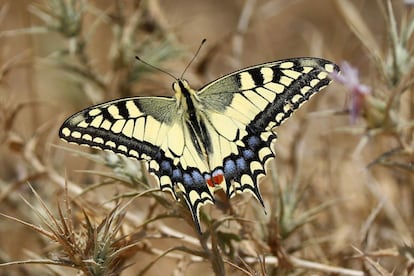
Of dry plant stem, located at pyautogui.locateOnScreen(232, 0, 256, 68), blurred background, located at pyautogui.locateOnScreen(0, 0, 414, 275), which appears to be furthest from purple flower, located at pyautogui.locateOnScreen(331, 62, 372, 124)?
dry plant stem, located at pyautogui.locateOnScreen(232, 0, 256, 68)

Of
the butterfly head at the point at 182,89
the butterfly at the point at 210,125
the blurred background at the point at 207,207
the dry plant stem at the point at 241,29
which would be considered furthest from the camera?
the dry plant stem at the point at 241,29

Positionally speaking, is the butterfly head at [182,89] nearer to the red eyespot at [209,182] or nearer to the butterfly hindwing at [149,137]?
the butterfly hindwing at [149,137]

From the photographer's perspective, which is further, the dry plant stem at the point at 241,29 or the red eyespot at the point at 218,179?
the dry plant stem at the point at 241,29

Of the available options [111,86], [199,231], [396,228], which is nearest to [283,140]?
[396,228]

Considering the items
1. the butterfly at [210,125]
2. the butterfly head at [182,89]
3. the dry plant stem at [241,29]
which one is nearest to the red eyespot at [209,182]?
the butterfly at [210,125]

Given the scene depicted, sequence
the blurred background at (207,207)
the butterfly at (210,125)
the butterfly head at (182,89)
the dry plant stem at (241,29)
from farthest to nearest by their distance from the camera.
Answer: the dry plant stem at (241,29), the butterfly head at (182,89), the butterfly at (210,125), the blurred background at (207,207)

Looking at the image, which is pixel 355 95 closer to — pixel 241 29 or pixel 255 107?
pixel 255 107
